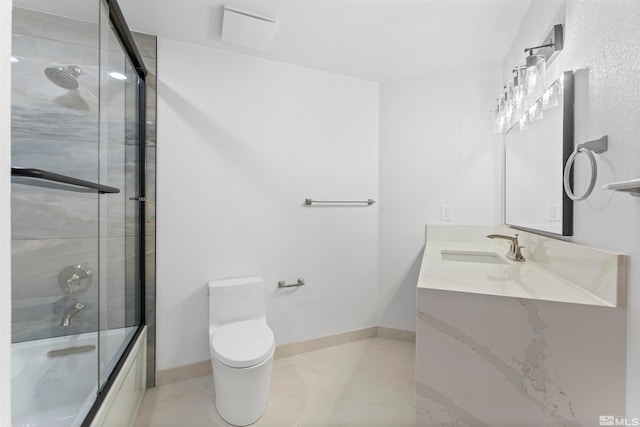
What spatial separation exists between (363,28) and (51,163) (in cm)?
179

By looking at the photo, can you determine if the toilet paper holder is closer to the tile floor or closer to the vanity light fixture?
the tile floor

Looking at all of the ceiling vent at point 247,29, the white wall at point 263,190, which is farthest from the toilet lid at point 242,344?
the ceiling vent at point 247,29

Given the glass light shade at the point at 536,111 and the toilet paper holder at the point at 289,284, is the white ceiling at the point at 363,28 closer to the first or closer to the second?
the glass light shade at the point at 536,111

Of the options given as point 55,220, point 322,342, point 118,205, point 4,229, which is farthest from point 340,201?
point 4,229

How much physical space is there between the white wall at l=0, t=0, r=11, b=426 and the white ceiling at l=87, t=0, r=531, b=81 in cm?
138

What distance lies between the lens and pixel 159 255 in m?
1.84

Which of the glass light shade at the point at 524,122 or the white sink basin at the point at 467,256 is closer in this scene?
the glass light shade at the point at 524,122

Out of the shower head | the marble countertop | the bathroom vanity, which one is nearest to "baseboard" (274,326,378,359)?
the marble countertop

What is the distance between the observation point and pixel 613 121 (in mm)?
903

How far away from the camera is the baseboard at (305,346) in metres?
1.85

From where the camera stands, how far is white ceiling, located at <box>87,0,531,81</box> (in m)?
1.56

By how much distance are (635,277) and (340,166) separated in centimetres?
181

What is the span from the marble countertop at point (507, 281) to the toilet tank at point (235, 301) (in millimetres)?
1134

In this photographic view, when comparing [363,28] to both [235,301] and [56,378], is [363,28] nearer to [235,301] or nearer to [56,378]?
A: [235,301]
